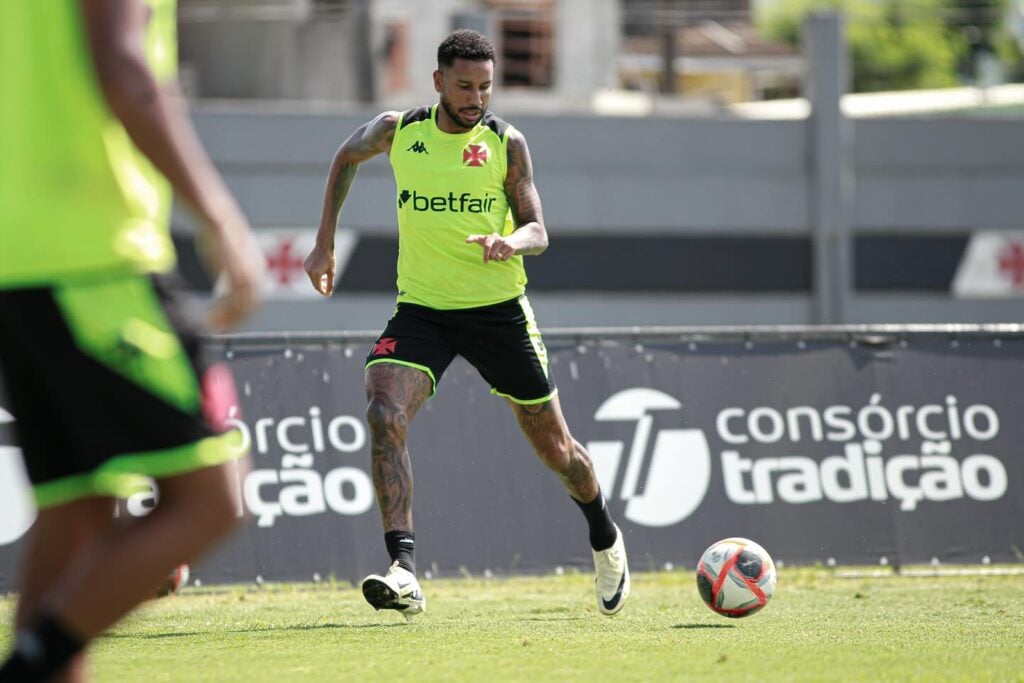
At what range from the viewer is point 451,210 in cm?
723

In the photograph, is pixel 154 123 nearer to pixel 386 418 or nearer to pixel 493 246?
pixel 493 246

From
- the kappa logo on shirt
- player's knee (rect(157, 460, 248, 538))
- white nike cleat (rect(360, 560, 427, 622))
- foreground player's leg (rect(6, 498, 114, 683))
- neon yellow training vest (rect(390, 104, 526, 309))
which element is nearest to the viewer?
player's knee (rect(157, 460, 248, 538))

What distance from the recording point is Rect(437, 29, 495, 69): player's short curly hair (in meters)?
7.00

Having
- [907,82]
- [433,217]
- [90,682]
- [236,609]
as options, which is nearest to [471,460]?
[236,609]

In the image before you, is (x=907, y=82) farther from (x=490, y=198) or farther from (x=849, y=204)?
(x=490, y=198)

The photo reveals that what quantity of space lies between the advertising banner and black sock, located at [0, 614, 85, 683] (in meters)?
6.15

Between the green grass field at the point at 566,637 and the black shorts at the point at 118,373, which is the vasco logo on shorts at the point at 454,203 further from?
the black shorts at the point at 118,373

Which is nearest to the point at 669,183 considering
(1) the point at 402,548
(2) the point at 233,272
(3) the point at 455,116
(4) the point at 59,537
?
(3) the point at 455,116

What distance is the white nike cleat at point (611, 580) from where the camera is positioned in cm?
727

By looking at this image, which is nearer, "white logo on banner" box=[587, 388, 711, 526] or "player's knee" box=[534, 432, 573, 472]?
"player's knee" box=[534, 432, 573, 472]

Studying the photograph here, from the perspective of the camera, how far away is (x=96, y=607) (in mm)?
3191

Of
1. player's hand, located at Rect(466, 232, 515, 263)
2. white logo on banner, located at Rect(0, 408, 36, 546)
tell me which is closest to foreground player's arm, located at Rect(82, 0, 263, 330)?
player's hand, located at Rect(466, 232, 515, 263)

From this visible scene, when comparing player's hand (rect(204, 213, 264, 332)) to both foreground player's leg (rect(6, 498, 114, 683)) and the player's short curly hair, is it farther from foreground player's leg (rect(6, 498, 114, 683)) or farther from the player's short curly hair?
the player's short curly hair

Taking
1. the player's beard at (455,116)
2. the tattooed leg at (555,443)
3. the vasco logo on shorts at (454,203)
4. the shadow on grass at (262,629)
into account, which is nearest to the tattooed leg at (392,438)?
the shadow on grass at (262,629)
